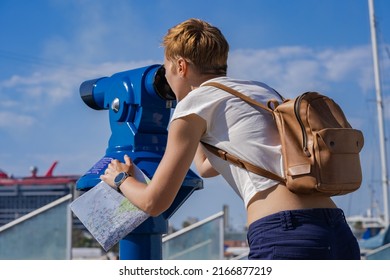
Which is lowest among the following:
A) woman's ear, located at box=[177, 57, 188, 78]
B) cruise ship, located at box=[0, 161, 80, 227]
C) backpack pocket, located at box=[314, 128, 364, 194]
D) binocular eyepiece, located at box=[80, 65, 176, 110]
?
backpack pocket, located at box=[314, 128, 364, 194]

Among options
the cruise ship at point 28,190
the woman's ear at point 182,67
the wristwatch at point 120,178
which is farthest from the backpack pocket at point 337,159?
the cruise ship at point 28,190

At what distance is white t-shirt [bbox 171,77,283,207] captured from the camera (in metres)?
2.17

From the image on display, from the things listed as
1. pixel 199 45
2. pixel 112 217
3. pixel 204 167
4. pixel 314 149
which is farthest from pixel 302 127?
pixel 112 217

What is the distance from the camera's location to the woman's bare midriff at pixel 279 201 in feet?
7.00

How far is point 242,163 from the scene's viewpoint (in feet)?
7.13

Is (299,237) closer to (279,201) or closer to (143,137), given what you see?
(279,201)

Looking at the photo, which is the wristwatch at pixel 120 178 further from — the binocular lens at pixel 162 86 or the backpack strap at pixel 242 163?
the binocular lens at pixel 162 86

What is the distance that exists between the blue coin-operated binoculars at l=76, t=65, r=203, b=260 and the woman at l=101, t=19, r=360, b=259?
48cm

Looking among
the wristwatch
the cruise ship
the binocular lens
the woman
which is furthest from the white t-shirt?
the cruise ship

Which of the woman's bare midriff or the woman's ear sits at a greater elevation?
the woman's ear

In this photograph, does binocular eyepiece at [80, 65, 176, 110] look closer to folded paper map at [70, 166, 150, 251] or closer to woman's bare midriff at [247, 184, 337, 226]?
folded paper map at [70, 166, 150, 251]

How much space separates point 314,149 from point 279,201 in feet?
0.60

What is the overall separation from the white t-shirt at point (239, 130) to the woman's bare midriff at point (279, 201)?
0.03m
